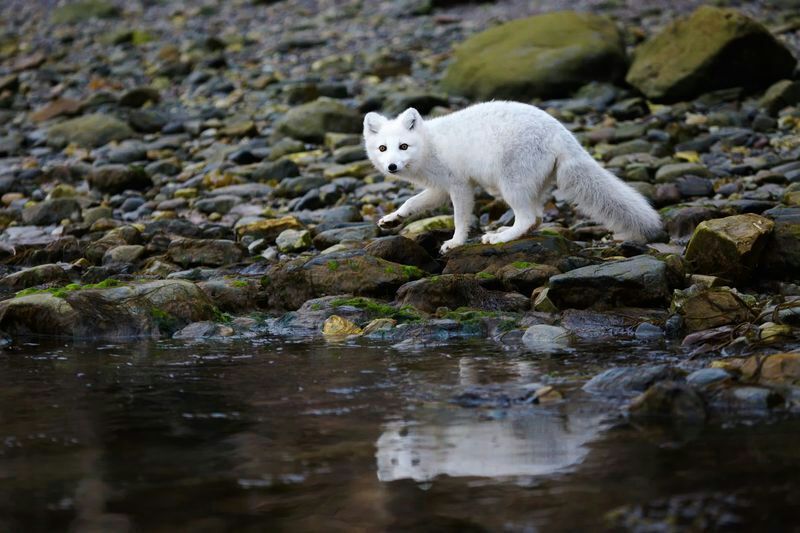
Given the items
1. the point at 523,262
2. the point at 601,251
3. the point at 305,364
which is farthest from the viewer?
the point at 601,251

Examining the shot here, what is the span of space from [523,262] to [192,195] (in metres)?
5.89

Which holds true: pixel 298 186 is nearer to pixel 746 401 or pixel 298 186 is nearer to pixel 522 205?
pixel 522 205

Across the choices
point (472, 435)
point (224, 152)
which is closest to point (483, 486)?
point (472, 435)

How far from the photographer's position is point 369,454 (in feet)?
13.2

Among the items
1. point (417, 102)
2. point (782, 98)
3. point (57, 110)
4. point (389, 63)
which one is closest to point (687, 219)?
point (782, 98)

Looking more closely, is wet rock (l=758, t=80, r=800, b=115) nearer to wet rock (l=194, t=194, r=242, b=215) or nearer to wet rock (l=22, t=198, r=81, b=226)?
wet rock (l=194, t=194, r=242, b=215)

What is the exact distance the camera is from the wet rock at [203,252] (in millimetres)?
8984

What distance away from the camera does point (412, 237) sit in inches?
329

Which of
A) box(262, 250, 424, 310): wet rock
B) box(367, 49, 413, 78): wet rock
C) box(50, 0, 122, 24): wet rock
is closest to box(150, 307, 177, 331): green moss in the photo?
box(262, 250, 424, 310): wet rock

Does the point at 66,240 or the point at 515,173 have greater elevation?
the point at 515,173

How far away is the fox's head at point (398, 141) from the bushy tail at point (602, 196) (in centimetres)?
112

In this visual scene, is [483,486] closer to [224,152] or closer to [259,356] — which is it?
[259,356]

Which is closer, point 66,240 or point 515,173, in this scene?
point 515,173

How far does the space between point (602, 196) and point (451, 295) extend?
1.36 metres
